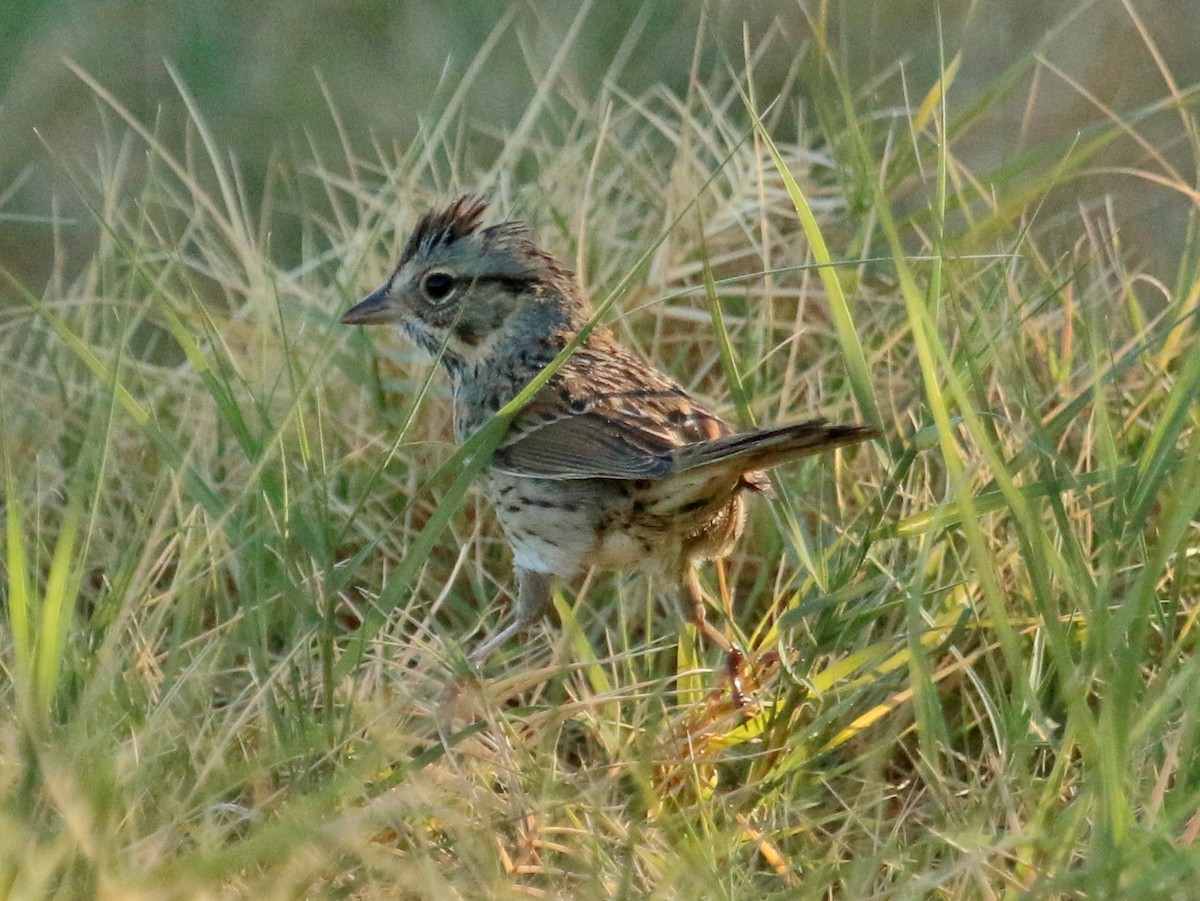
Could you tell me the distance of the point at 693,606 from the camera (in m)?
4.08

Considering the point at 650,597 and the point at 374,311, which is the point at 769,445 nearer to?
the point at 650,597

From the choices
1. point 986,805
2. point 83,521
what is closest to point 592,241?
point 83,521

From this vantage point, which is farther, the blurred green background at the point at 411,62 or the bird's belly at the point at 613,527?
the blurred green background at the point at 411,62

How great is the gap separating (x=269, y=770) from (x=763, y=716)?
3.38ft

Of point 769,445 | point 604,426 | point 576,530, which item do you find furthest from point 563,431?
point 769,445

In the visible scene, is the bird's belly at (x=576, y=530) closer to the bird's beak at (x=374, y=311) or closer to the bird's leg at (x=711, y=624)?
the bird's leg at (x=711, y=624)

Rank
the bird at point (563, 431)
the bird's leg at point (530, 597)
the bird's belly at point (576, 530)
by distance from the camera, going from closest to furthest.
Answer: the bird at point (563, 431) → the bird's belly at point (576, 530) → the bird's leg at point (530, 597)

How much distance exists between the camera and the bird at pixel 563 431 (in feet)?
12.8

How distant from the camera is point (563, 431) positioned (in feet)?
13.7

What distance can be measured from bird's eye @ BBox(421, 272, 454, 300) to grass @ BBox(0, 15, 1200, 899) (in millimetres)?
240

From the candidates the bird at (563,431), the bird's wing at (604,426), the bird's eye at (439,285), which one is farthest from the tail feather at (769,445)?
the bird's eye at (439,285)

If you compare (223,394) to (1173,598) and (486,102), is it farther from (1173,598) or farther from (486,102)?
(486,102)

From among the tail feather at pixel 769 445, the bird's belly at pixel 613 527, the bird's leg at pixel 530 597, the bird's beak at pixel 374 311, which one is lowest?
the bird's leg at pixel 530 597

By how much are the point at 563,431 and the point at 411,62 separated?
3360mm
